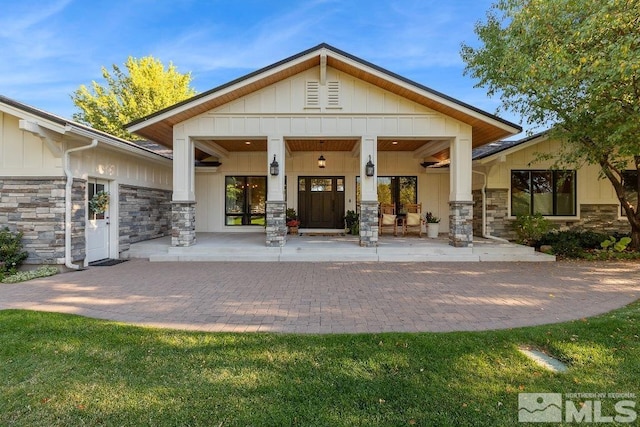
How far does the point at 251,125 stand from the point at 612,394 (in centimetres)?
841

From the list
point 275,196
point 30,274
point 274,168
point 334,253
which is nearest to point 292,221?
point 275,196

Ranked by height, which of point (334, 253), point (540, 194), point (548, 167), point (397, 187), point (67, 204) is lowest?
point (334, 253)

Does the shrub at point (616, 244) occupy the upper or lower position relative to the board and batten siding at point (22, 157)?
lower

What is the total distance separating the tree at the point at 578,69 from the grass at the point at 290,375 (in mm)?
4572

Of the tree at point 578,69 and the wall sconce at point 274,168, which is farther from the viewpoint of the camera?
the wall sconce at point 274,168

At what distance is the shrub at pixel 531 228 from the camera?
9.57 metres

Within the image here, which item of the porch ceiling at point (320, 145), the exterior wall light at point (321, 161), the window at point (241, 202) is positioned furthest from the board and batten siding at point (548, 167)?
the window at point (241, 202)

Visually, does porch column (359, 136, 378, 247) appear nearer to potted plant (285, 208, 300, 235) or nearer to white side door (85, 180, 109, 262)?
potted plant (285, 208, 300, 235)

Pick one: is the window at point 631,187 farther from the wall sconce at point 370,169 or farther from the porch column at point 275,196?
the porch column at point 275,196

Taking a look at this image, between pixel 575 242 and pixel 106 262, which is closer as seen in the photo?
pixel 106 262

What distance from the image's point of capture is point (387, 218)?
11.3 meters

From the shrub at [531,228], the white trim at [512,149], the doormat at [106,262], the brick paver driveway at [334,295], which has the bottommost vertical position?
the brick paver driveway at [334,295]

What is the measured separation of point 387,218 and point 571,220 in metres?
5.91

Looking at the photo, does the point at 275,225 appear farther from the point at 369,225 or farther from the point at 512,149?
the point at 512,149
